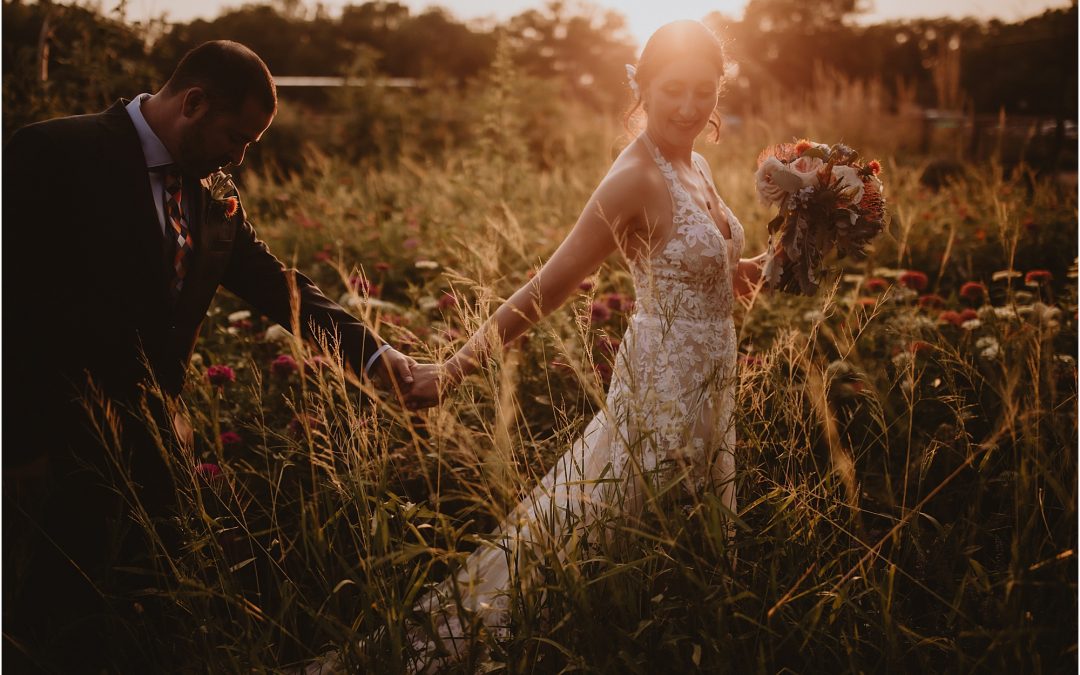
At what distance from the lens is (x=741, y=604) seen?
181 centimetres

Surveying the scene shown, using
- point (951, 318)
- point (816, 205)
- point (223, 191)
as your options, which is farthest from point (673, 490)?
point (951, 318)

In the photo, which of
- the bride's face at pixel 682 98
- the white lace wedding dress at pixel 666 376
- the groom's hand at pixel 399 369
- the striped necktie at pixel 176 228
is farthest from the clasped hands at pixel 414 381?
the bride's face at pixel 682 98

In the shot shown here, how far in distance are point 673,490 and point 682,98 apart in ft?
4.27

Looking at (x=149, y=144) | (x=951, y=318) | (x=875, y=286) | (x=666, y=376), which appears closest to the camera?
(x=149, y=144)

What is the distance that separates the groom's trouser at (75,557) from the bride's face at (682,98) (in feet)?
6.14

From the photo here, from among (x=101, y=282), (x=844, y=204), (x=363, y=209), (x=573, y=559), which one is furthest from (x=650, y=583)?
(x=363, y=209)

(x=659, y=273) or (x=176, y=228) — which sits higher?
(x=176, y=228)

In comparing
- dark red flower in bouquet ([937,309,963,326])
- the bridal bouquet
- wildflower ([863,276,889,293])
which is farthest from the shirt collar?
dark red flower in bouquet ([937,309,963,326])

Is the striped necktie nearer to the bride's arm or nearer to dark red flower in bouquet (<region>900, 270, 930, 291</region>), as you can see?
the bride's arm

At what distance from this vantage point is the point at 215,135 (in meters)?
2.15

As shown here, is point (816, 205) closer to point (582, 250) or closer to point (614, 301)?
point (582, 250)

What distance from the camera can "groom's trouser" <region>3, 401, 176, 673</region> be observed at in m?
2.04

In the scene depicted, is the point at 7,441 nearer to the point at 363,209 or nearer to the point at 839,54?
the point at 363,209

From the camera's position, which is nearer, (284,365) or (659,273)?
(659,273)
